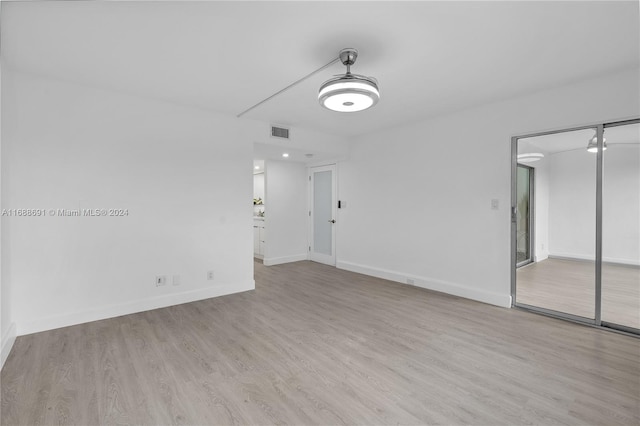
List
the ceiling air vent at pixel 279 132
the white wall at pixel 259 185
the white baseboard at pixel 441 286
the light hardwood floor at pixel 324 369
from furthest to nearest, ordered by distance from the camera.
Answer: the white wall at pixel 259 185 → the ceiling air vent at pixel 279 132 → the white baseboard at pixel 441 286 → the light hardwood floor at pixel 324 369

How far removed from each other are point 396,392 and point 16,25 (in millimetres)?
3836

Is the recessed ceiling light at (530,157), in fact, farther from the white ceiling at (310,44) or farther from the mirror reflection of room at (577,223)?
the white ceiling at (310,44)

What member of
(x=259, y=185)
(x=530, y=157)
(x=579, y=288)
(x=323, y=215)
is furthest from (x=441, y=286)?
(x=259, y=185)

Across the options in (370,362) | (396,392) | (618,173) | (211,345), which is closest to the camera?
(396,392)

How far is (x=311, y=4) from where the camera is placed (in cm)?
201

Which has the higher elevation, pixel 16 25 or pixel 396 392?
pixel 16 25

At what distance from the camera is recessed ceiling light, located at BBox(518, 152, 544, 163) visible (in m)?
3.76

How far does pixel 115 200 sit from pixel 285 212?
3.62m

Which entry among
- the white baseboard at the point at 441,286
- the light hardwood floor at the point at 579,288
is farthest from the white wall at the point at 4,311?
the light hardwood floor at the point at 579,288

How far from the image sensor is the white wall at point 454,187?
3.39m

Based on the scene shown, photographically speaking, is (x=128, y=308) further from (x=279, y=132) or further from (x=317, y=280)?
(x=279, y=132)

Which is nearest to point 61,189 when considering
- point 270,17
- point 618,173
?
point 270,17

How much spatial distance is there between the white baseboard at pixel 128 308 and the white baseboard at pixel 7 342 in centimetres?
13

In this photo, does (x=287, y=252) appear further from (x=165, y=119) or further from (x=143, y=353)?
(x=143, y=353)
